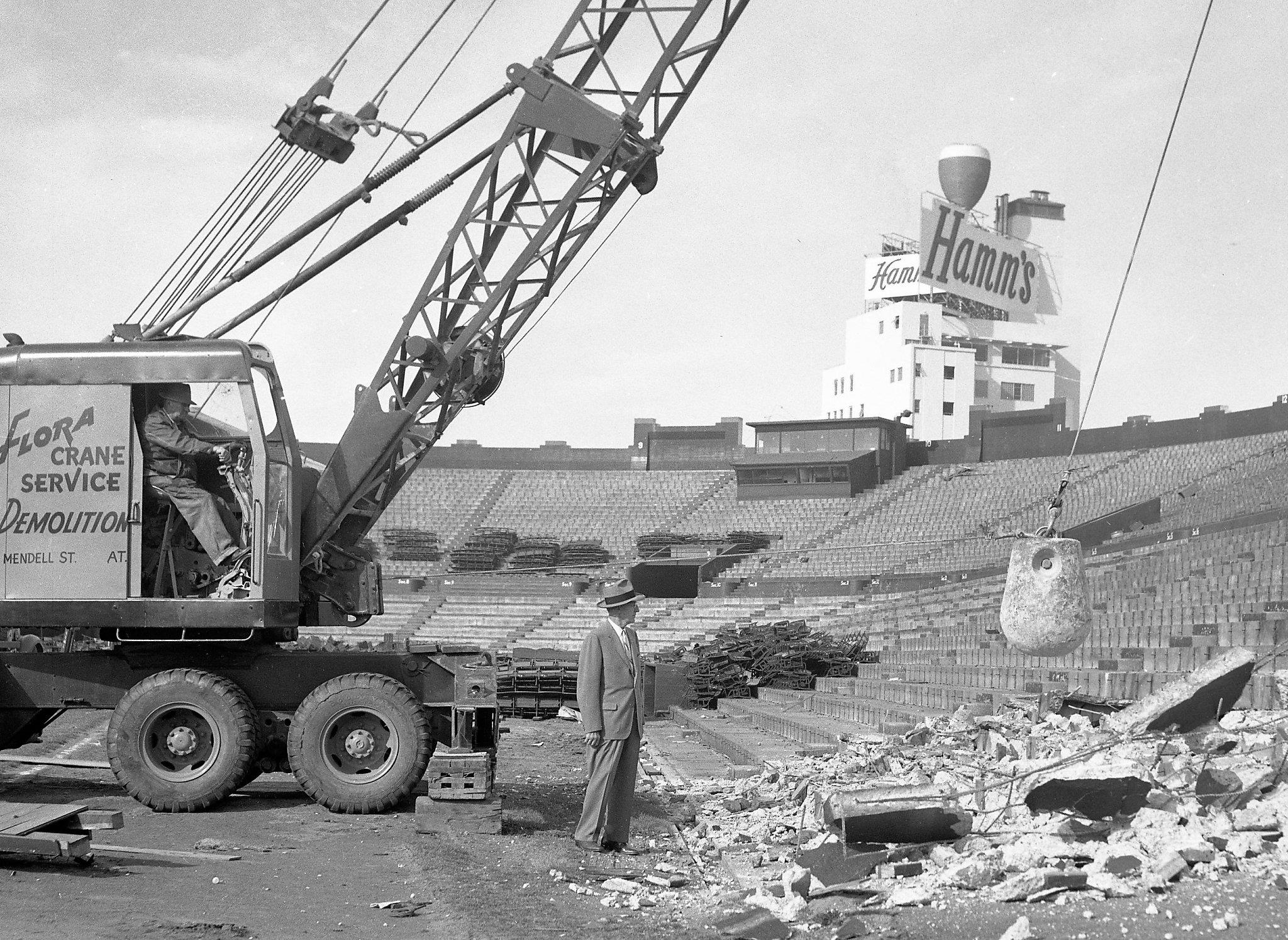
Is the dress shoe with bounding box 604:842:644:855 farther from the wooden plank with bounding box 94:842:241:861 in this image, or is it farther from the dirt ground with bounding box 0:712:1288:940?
the wooden plank with bounding box 94:842:241:861

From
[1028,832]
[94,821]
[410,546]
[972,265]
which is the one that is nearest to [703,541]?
[410,546]

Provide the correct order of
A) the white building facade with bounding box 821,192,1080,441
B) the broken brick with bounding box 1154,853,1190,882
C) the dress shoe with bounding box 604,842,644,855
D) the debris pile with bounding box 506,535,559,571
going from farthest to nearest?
the white building facade with bounding box 821,192,1080,441 < the debris pile with bounding box 506,535,559,571 < the dress shoe with bounding box 604,842,644,855 < the broken brick with bounding box 1154,853,1190,882

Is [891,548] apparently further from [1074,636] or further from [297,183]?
[1074,636]

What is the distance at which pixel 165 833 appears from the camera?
28.4 feet

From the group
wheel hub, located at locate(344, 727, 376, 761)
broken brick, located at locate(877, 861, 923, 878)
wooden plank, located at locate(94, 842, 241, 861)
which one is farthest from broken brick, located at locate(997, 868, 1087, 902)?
wheel hub, located at locate(344, 727, 376, 761)

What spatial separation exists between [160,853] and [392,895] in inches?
68.1

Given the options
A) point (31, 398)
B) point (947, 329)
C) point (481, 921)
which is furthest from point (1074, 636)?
point (947, 329)

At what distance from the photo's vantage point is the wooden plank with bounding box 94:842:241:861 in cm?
746

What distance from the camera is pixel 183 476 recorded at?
9773 mm

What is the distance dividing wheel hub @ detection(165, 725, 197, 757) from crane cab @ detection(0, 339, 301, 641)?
685mm

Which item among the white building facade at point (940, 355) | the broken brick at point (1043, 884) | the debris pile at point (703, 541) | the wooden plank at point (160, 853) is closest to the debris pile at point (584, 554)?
the debris pile at point (703, 541)

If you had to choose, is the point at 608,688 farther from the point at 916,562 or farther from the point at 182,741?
the point at 916,562

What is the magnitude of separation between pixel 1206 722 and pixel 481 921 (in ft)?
12.9

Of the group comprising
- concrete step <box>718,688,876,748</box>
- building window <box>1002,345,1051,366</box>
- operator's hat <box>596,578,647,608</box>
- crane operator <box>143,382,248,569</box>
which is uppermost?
building window <box>1002,345,1051,366</box>
